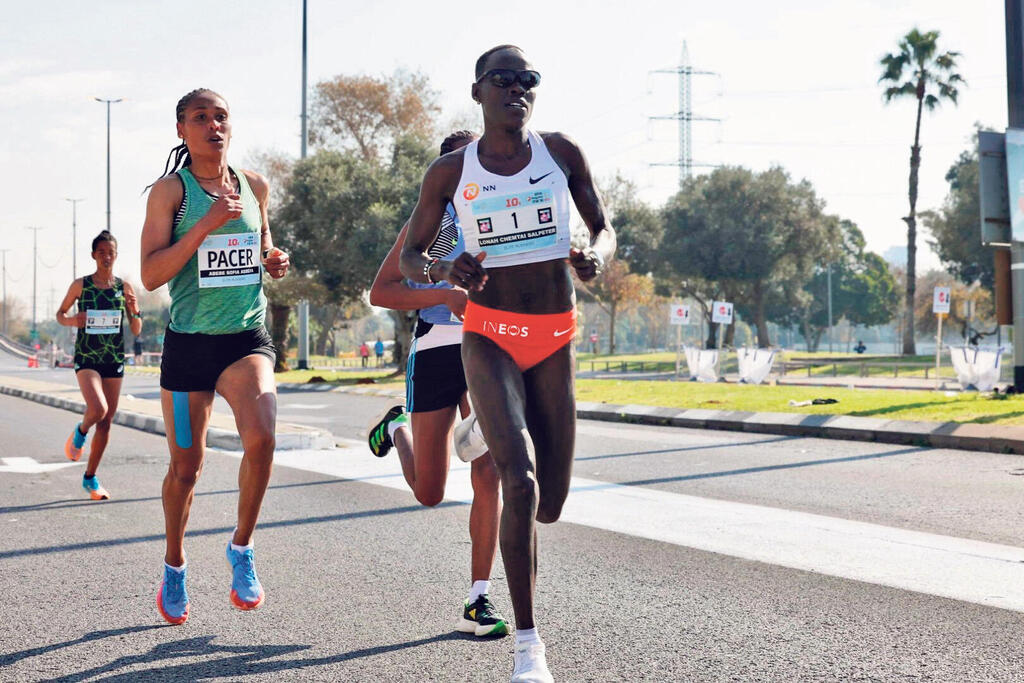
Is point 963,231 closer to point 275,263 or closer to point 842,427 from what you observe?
point 842,427

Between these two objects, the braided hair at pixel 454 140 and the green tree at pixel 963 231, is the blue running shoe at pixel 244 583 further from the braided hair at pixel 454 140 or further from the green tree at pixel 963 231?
the green tree at pixel 963 231

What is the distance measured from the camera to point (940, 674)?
381cm

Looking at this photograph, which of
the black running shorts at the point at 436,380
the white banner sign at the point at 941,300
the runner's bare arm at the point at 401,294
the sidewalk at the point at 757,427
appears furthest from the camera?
the white banner sign at the point at 941,300

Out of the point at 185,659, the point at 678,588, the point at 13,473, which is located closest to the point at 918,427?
the point at 678,588

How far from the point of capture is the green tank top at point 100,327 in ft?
28.9

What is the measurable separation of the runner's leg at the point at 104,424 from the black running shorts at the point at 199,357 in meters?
4.28

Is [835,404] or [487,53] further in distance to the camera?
[835,404]

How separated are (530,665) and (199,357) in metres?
1.93

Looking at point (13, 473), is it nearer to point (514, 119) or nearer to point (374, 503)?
point (374, 503)

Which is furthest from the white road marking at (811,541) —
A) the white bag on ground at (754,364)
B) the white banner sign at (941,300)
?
the white bag on ground at (754,364)

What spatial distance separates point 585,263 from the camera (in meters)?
3.73

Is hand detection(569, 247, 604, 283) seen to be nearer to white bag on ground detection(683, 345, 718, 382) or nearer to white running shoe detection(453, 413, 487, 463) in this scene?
white running shoe detection(453, 413, 487, 463)

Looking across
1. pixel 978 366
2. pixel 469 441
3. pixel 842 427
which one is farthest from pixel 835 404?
pixel 469 441

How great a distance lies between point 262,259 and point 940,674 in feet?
9.99
